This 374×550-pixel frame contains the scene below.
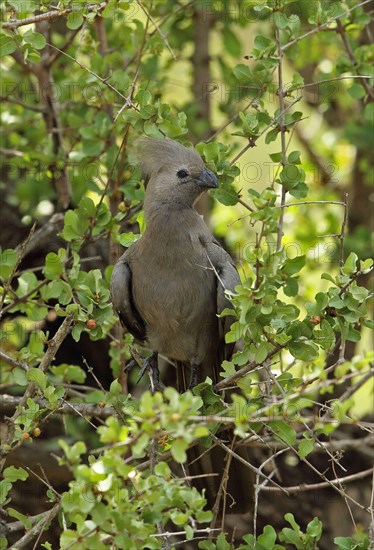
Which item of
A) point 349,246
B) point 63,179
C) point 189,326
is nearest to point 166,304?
point 189,326

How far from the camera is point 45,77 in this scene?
5.64 m

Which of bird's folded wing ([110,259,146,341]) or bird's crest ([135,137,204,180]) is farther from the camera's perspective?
bird's folded wing ([110,259,146,341])

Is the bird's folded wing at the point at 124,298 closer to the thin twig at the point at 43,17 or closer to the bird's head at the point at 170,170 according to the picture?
the bird's head at the point at 170,170

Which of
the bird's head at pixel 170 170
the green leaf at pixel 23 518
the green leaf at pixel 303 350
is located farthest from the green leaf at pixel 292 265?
the green leaf at pixel 23 518

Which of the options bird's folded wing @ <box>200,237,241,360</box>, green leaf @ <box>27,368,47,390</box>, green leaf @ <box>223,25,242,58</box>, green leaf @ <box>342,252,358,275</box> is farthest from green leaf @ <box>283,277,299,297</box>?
green leaf @ <box>223,25,242,58</box>

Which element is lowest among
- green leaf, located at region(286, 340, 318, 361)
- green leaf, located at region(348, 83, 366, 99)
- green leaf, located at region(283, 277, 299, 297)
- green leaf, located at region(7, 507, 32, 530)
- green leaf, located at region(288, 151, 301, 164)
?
green leaf, located at region(7, 507, 32, 530)

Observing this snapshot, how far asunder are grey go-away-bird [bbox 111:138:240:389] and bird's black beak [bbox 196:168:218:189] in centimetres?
7

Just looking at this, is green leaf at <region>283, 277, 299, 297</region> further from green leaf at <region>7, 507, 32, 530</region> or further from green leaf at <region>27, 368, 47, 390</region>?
green leaf at <region>7, 507, 32, 530</region>

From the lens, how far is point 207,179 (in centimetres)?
427

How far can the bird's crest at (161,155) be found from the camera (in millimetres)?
4516

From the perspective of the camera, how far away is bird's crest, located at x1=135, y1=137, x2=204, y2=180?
452cm

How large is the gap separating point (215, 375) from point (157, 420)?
2.45m

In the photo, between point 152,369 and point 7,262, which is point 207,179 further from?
point 152,369

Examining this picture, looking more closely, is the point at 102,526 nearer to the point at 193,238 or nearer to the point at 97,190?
the point at 193,238
